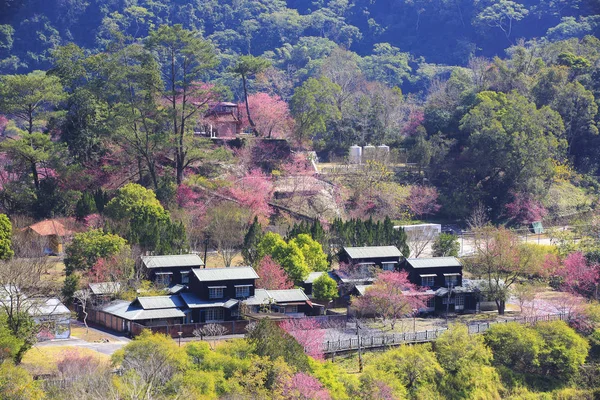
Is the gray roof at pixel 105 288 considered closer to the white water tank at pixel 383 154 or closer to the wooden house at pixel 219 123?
the wooden house at pixel 219 123

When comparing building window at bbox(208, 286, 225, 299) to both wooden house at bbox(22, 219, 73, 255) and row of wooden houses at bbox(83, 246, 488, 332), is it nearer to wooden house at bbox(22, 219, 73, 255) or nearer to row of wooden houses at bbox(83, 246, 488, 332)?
row of wooden houses at bbox(83, 246, 488, 332)

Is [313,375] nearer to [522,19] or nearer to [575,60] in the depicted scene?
[575,60]

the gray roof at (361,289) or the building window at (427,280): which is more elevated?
the building window at (427,280)

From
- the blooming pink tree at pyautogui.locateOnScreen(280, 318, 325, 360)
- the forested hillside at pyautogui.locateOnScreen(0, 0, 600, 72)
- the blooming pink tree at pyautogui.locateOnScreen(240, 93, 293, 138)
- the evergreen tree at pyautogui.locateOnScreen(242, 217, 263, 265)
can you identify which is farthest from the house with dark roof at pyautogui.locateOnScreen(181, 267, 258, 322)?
the forested hillside at pyautogui.locateOnScreen(0, 0, 600, 72)

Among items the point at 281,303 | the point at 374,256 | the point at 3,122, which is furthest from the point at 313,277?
the point at 3,122

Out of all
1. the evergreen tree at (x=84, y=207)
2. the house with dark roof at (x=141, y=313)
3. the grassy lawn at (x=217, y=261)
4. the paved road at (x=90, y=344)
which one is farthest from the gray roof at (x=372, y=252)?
the paved road at (x=90, y=344)

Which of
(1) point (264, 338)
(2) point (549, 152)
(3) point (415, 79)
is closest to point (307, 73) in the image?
(3) point (415, 79)

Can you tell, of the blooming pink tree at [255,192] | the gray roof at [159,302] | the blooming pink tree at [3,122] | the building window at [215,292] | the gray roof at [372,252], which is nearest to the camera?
the gray roof at [159,302]

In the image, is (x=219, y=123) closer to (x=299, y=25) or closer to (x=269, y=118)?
(x=269, y=118)
